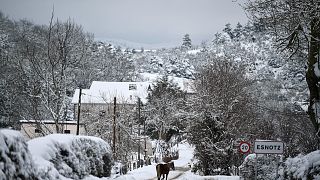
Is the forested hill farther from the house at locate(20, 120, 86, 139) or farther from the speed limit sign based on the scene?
the speed limit sign

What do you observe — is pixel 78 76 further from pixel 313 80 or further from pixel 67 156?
pixel 313 80

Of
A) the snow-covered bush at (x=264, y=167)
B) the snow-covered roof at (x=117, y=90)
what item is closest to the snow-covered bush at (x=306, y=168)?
the snow-covered bush at (x=264, y=167)

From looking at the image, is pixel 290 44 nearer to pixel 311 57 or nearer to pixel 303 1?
pixel 311 57

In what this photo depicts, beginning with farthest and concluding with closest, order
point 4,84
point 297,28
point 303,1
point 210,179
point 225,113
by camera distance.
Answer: point 4,84, point 225,113, point 210,179, point 297,28, point 303,1

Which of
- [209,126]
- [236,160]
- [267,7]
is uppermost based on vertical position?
[267,7]

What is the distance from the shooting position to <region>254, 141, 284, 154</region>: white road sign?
44.6 ft

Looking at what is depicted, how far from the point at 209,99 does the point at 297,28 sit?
23.3m

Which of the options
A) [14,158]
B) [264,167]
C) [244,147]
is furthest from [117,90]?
[14,158]

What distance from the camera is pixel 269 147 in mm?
13617

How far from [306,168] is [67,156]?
6215 mm

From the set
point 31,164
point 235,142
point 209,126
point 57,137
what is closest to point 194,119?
point 209,126

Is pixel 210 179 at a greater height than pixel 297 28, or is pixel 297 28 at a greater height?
pixel 297 28

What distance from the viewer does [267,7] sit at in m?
10.5

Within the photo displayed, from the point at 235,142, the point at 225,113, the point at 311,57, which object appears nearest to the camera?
the point at 311,57
